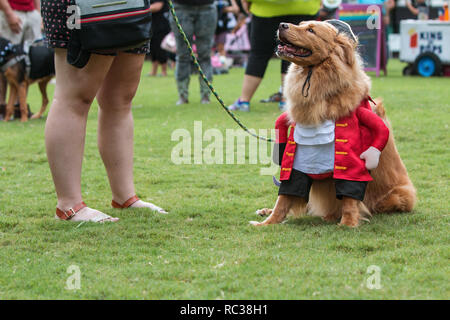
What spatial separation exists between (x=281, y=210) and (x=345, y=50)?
1.03 m

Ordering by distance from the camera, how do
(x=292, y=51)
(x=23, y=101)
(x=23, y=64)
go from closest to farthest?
(x=292, y=51)
(x=23, y=64)
(x=23, y=101)

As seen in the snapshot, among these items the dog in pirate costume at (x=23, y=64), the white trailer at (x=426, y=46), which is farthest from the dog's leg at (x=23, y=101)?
the white trailer at (x=426, y=46)

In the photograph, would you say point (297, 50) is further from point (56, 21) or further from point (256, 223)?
point (56, 21)

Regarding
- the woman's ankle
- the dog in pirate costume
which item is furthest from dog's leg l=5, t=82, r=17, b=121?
the woman's ankle

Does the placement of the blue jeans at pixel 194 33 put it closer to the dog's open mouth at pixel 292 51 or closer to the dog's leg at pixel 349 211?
the dog's open mouth at pixel 292 51

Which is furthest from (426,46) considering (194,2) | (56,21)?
(56,21)

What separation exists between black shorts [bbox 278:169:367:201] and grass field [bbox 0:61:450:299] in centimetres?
19

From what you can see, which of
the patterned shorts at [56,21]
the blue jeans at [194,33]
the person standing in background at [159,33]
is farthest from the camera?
the person standing in background at [159,33]

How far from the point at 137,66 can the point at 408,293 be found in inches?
82.7

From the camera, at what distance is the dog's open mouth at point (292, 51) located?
3406mm

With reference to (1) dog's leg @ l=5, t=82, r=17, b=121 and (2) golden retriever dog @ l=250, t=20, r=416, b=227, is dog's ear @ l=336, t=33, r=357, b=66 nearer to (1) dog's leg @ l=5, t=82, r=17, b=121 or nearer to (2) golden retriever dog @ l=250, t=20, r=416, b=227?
(2) golden retriever dog @ l=250, t=20, r=416, b=227

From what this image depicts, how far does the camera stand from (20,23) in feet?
26.4

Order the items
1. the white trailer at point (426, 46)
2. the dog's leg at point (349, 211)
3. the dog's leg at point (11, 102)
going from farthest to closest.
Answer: the white trailer at point (426, 46), the dog's leg at point (11, 102), the dog's leg at point (349, 211)

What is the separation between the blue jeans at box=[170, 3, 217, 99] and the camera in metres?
8.75
